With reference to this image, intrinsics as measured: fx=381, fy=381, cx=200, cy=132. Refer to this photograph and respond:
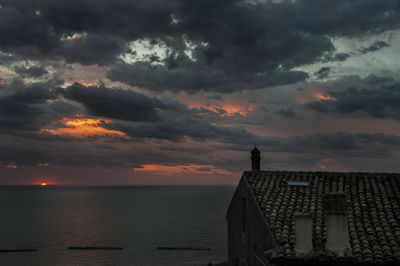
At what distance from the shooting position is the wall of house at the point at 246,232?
19641mm

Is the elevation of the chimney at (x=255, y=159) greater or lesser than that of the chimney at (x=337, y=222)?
greater

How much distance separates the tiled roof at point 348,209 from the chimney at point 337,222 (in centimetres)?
35

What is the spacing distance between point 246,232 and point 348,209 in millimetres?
6916

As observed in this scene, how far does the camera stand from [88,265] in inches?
2394

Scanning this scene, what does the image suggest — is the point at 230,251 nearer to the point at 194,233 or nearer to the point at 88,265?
the point at 88,265

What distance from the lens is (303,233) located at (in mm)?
15211

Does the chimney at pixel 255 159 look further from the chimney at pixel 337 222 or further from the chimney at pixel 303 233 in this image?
the chimney at pixel 337 222

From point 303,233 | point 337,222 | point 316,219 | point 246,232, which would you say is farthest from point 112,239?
point 337,222

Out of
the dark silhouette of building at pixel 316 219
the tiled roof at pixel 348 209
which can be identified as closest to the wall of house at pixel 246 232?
the dark silhouette of building at pixel 316 219

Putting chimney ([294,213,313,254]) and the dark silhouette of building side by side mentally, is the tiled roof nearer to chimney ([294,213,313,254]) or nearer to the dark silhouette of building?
the dark silhouette of building

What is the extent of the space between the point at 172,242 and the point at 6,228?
55.3 metres

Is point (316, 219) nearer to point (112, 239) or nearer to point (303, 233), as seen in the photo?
point (303, 233)

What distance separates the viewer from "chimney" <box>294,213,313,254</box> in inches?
592

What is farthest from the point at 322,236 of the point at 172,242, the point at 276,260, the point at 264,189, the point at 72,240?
the point at 72,240
